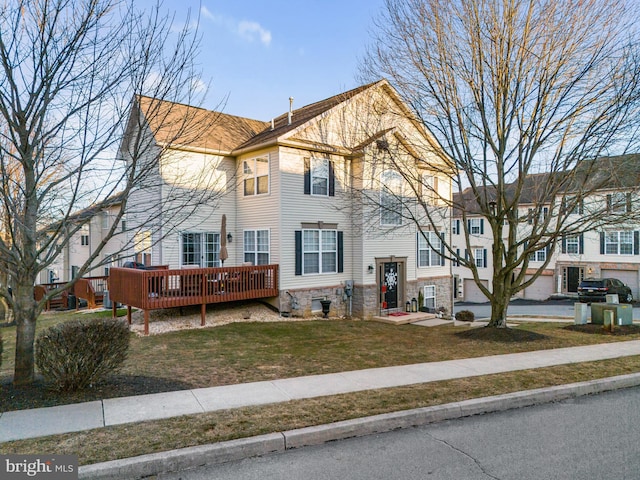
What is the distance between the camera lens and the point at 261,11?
935cm

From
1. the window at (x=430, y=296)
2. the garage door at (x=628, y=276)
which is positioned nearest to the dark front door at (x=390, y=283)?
the window at (x=430, y=296)

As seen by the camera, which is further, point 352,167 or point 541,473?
point 352,167

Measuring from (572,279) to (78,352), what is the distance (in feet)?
121

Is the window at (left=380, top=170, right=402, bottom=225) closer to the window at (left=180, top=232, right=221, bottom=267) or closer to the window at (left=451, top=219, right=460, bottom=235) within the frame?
the window at (left=180, top=232, right=221, bottom=267)

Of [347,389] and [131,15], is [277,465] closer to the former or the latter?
[347,389]

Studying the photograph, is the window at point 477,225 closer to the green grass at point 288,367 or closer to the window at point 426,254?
the window at point 426,254

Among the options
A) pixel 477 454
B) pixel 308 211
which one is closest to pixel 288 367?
pixel 477 454

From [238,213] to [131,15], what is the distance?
11.1 meters

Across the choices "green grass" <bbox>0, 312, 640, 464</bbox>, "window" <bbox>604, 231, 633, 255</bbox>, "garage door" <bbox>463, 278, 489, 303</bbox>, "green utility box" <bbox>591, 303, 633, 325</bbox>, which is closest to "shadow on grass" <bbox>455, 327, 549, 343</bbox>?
"green grass" <bbox>0, 312, 640, 464</bbox>

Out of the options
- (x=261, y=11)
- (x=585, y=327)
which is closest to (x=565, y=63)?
(x=261, y=11)

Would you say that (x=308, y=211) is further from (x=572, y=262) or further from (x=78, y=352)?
(x=572, y=262)

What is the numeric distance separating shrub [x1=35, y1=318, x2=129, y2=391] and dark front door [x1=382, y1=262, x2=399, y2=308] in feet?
42.0

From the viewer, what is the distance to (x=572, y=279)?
33.8 m

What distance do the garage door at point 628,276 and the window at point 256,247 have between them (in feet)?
95.0
